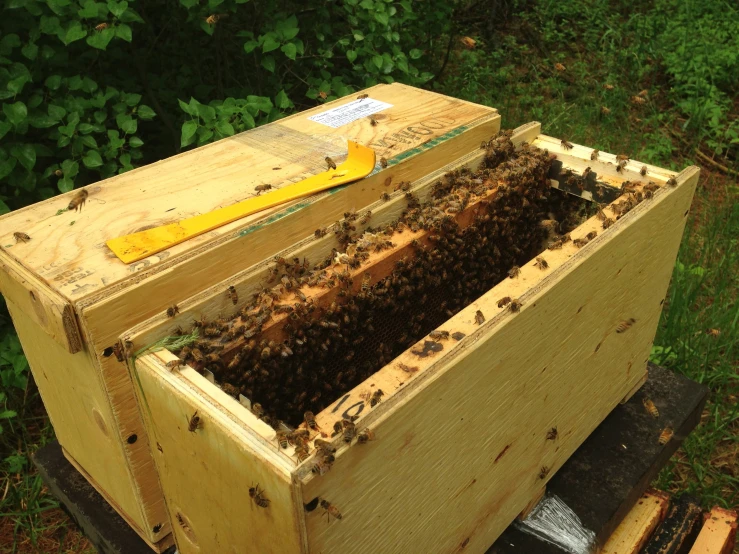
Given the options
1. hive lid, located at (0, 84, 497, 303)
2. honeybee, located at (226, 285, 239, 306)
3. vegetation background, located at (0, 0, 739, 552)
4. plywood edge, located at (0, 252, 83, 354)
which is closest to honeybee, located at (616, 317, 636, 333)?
hive lid, located at (0, 84, 497, 303)

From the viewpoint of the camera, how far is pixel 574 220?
95.0 inches

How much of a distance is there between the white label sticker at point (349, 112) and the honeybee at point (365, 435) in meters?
1.38

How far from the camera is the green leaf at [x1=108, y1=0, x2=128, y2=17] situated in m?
2.62

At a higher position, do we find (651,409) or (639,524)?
(651,409)

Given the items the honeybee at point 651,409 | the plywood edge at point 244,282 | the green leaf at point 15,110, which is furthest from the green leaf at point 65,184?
the honeybee at point 651,409

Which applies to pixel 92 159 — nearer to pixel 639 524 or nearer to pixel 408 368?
pixel 408 368

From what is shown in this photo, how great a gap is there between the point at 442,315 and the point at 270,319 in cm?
80

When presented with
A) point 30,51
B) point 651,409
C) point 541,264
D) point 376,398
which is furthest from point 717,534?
point 30,51

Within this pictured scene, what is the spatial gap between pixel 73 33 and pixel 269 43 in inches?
35.7

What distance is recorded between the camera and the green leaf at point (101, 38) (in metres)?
2.65

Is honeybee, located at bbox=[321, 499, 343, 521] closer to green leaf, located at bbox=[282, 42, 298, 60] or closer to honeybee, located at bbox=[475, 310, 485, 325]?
honeybee, located at bbox=[475, 310, 485, 325]

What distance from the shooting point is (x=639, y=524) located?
2.16 meters

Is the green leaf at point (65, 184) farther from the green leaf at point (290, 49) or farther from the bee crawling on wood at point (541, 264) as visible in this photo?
the bee crawling on wood at point (541, 264)

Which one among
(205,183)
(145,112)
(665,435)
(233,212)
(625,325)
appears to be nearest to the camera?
(233,212)
